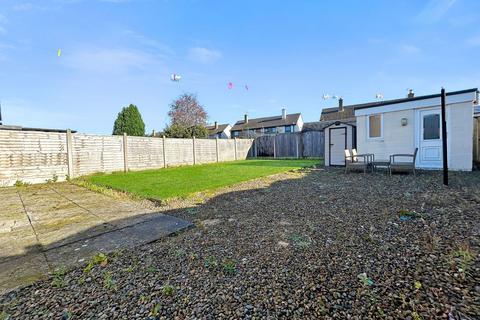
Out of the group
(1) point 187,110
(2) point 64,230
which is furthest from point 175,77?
(2) point 64,230

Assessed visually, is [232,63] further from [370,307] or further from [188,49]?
[370,307]

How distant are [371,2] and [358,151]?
19.3ft

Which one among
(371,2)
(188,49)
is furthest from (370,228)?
(188,49)

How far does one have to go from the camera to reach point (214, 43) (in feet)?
37.8

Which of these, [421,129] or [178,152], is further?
[178,152]

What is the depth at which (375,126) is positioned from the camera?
9.95m

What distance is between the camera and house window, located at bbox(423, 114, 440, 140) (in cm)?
838

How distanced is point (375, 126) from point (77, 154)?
1332 cm

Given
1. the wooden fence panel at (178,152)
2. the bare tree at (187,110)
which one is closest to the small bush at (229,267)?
the wooden fence panel at (178,152)

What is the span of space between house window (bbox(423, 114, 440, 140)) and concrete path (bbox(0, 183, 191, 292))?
32.1 ft

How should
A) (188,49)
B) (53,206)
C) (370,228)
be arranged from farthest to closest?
(188,49) < (53,206) < (370,228)

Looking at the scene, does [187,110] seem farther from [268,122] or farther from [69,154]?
[69,154]

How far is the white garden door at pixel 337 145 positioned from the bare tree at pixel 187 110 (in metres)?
19.6

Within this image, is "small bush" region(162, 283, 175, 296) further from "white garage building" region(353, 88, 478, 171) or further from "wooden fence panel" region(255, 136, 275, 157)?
"wooden fence panel" region(255, 136, 275, 157)
